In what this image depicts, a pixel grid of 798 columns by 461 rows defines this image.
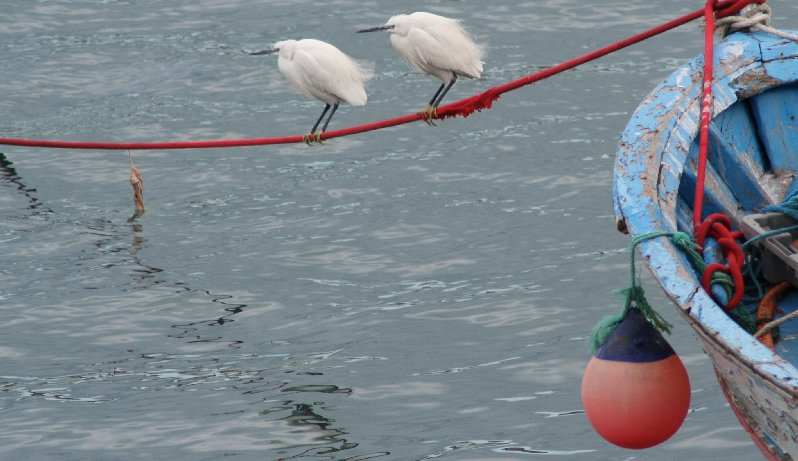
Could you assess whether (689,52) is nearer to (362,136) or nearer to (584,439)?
(362,136)

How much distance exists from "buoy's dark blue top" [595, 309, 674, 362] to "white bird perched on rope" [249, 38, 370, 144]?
281 cm

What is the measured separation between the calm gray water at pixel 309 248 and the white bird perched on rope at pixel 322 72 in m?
1.60

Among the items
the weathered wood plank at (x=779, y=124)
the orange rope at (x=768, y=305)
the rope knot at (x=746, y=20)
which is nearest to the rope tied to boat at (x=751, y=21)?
the rope knot at (x=746, y=20)

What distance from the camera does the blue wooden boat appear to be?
13.8 feet

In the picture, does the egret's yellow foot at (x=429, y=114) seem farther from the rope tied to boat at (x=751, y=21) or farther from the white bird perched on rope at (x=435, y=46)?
the rope tied to boat at (x=751, y=21)

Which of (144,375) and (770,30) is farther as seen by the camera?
(144,375)

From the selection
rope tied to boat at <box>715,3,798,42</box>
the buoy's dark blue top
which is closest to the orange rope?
the buoy's dark blue top

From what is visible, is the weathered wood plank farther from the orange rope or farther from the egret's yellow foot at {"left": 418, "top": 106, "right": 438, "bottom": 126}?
the egret's yellow foot at {"left": 418, "top": 106, "right": 438, "bottom": 126}

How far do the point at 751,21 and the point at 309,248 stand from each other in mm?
4659

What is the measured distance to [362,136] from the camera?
1234cm

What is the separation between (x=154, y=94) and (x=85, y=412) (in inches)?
259

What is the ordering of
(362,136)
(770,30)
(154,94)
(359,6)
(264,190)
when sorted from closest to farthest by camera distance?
(770,30) < (264,190) < (362,136) < (154,94) < (359,6)

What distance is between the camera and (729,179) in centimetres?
594

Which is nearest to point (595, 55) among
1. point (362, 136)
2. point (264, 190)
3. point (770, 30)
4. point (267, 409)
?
point (770, 30)
